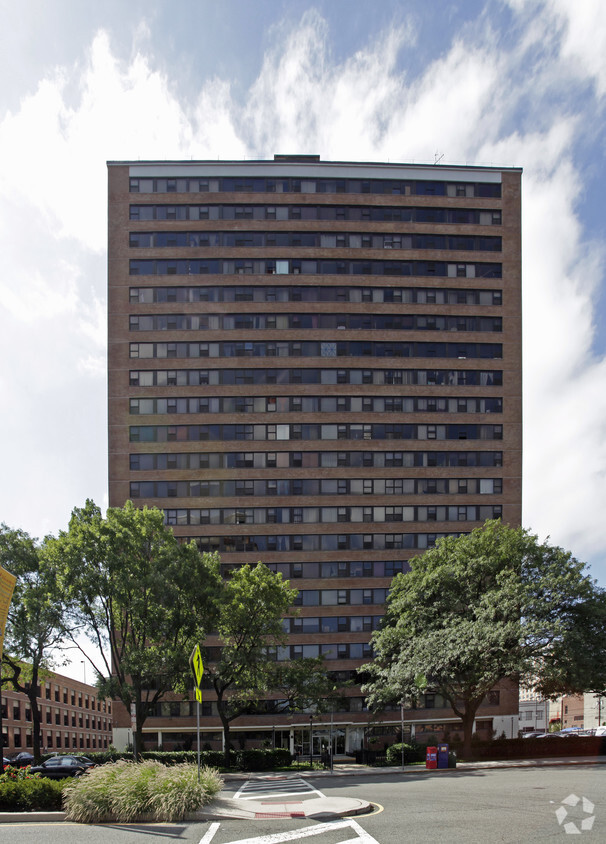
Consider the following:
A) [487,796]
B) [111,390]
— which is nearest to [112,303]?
[111,390]

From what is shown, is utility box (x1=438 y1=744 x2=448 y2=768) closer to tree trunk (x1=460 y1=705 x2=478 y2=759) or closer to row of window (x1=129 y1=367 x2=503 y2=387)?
tree trunk (x1=460 y1=705 x2=478 y2=759)

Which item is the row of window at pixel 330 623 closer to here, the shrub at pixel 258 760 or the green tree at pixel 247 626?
the green tree at pixel 247 626

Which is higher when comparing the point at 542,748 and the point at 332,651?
the point at 332,651

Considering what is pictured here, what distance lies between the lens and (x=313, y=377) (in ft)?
211

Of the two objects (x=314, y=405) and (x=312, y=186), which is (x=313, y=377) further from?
(x=312, y=186)

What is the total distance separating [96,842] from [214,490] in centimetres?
4760

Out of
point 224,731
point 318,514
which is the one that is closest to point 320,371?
point 318,514

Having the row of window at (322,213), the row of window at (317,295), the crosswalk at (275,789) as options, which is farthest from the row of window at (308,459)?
the crosswalk at (275,789)

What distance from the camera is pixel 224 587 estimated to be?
4350 centimetres

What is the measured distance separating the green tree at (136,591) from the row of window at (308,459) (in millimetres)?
20688

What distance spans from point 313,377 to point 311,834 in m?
50.2

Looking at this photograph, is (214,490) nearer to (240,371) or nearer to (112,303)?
(240,371)

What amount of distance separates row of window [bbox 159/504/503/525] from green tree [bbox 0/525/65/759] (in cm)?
1653

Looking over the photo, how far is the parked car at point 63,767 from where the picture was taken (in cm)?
3672
